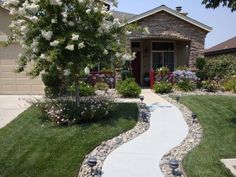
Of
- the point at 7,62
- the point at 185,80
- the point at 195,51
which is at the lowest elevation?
the point at 185,80

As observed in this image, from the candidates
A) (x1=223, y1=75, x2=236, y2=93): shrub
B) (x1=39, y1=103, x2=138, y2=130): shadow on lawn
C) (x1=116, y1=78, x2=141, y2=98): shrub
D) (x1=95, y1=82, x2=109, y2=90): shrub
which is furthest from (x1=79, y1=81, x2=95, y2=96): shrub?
(x1=223, y1=75, x2=236, y2=93): shrub

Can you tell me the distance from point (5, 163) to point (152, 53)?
14159 millimetres

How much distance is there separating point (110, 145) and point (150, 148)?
0.90 meters

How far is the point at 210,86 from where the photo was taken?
17578 millimetres

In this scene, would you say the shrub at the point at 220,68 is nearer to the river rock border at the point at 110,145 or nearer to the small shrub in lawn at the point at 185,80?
the small shrub in lawn at the point at 185,80

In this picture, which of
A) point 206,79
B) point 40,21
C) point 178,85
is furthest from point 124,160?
point 206,79

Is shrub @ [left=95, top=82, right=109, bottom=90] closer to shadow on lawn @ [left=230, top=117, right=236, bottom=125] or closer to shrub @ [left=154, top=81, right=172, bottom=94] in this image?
shrub @ [left=154, top=81, right=172, bottom=94]

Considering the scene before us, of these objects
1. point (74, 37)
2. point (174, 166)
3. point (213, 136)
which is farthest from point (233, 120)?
point (74, 37)

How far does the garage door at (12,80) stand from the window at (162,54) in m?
6.52

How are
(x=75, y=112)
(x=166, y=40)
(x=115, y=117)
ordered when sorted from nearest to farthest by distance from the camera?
(x=75, y=112) < (x=115, y=117) < (x=166, y=40)

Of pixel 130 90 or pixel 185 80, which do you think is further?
pixel 185 80

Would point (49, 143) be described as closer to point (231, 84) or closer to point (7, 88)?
point (7, 88)

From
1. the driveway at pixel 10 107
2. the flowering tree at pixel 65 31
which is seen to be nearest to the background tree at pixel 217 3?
the flowering tree at pixel 65 31

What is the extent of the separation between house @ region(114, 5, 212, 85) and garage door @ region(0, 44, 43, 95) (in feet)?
16.5
